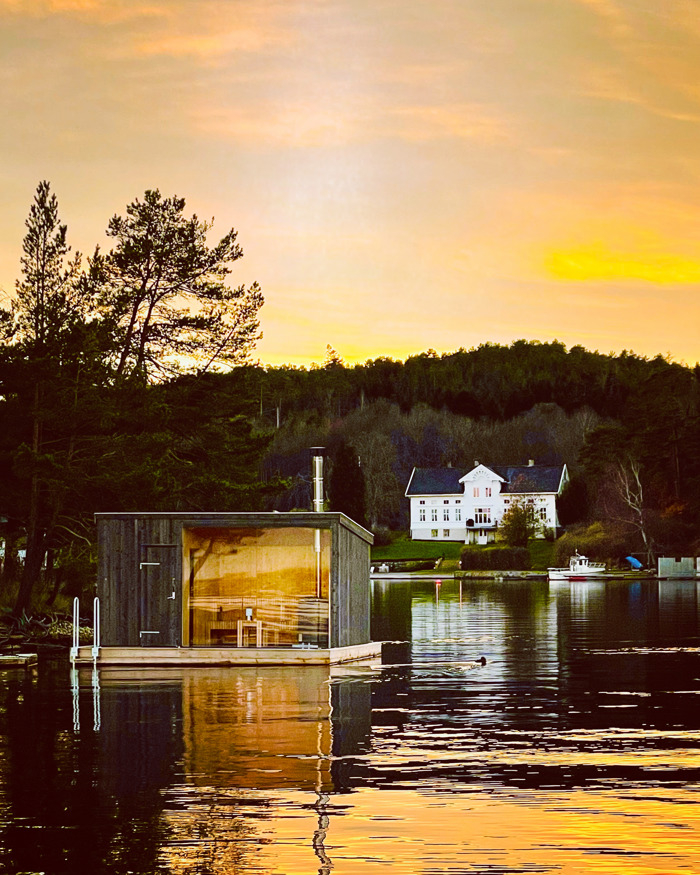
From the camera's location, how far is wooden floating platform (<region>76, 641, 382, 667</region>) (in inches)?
1281

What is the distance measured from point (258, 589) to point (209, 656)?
247 cm

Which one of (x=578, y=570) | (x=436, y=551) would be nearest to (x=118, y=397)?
(x=578, y=570)

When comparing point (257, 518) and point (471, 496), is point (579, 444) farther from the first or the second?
point (257, 518)


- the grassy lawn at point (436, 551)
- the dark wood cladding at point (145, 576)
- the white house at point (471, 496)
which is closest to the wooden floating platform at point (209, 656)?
the dark wood cladding at point (145, 576)

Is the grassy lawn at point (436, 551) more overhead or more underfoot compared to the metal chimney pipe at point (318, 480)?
more underfoot

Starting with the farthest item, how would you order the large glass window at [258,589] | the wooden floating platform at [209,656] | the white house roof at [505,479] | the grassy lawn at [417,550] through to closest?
1. the white house roof at [505,479]
2. the grassy lawn at [417,550]
3. the large glass window at [258,589]
4. the wooden floating platform at [209,656]

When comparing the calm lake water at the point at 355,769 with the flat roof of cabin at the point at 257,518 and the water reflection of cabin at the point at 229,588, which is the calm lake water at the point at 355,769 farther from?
the flat roof of cabin at the point at 257,518

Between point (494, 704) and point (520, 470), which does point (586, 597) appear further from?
point (520, 470)

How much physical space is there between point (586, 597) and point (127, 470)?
4685 centimetres

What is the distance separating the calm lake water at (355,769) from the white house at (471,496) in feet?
390

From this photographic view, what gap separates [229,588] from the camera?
34281 millimetres

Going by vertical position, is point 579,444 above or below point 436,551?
above

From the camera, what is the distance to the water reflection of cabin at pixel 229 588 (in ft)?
107

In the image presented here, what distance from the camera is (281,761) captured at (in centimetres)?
1823
